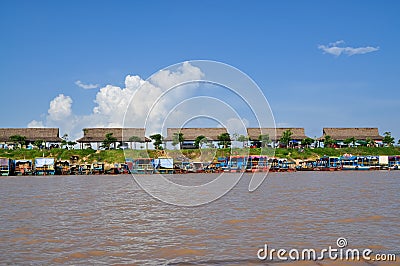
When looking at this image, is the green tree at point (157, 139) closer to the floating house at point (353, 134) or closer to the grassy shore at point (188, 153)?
the grassy shore at point (188, 153)

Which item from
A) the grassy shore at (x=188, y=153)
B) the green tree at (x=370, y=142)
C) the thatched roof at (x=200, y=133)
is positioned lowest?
the grassy shore at (x=188, y=153)

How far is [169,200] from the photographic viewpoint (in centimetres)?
1961

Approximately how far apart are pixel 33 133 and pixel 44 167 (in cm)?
2408

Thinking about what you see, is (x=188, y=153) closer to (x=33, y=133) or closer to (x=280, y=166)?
(x=280, y=166)

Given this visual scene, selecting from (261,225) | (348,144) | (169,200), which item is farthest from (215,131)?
(261,225)

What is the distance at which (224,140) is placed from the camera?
6831cm

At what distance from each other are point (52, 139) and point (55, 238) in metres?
65.7

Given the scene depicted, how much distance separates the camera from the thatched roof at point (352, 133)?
260 feet

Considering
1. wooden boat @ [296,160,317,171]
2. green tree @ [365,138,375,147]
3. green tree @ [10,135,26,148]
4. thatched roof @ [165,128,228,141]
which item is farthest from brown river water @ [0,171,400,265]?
green tree @ [365,138,375,147]

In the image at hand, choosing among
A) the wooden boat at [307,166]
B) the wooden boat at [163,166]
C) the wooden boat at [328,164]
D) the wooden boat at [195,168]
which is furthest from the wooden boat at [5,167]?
the wooden boat at [328,164]

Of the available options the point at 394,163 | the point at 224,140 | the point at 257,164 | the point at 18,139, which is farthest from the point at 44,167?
the point at 394,163

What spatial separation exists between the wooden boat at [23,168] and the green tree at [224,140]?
2688 cm

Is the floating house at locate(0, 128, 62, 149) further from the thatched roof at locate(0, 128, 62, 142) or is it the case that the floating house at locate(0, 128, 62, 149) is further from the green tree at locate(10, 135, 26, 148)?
the green tree at locate(10, 135, 26, 148)

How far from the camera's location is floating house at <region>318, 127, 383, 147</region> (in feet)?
257
